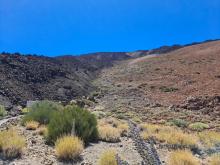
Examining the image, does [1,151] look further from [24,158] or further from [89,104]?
[89,104]

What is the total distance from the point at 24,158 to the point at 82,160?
57.0 inches

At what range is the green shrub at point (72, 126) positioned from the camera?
11578 millimetres

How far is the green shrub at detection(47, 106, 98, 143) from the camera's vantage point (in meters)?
11.6

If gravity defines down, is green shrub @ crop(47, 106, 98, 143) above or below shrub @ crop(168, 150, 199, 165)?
above

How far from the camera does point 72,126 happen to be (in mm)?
11344

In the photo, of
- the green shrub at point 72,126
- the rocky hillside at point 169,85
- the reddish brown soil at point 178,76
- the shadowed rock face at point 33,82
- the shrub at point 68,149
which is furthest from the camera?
A: the reddish brown soil at point 178,76

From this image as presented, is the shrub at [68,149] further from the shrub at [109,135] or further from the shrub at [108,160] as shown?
the shrub at [109,135]

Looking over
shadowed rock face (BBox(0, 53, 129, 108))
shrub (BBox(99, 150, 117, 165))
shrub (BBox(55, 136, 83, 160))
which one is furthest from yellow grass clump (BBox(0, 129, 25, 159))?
shadowed rock face (BBox(0, 53, 129, 108))

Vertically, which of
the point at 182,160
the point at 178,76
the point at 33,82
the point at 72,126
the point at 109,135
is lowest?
the point at 182,160

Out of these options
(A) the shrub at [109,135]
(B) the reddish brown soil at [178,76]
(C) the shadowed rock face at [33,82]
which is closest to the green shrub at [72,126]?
(A) the shrub at [109,135]

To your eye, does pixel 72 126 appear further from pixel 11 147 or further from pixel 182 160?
pixel 182 160

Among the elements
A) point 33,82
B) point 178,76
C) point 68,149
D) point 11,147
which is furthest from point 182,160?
point 178,76

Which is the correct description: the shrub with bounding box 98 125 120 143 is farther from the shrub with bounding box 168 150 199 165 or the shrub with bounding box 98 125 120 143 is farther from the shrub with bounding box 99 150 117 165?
the shrub with bounding box 99 150 117 165

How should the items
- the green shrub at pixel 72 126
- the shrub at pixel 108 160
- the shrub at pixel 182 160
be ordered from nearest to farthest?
the shrub at pixel 108 160 → the shrub at pixel 182 160 → the green shrub at pixel 72 126
